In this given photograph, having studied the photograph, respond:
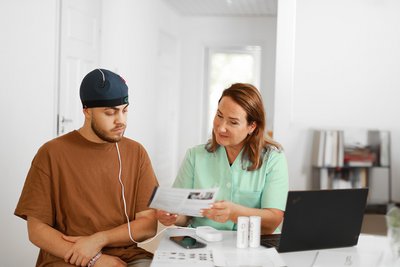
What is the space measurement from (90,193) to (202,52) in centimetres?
688

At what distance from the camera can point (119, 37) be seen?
19.1ft

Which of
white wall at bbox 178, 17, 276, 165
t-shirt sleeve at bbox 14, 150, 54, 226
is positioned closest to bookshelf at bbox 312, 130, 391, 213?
t-shirt sleeve at bbox 14, 150, 54, 226

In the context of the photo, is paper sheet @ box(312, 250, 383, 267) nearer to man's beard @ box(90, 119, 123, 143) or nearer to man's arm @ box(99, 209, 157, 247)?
man's arm @ box(99, 209, 157, 247)

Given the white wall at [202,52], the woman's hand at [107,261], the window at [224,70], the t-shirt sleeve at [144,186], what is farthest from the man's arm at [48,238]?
the window at [224,70]

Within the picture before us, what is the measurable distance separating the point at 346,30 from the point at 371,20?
22cm

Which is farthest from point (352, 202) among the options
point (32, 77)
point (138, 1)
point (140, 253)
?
point (138, 1)

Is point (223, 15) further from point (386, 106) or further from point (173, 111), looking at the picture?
point (386, 106)

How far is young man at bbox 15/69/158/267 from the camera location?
208cm

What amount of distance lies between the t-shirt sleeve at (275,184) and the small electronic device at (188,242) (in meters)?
0.43

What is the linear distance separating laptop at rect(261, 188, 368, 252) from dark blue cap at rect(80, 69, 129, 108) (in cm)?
72

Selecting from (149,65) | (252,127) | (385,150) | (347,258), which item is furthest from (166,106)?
(347,258)

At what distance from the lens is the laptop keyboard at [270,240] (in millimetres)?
2109

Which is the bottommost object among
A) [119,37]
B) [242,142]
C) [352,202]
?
[352,202]

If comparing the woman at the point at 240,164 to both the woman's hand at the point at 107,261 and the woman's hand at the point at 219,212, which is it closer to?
the woman's hand at the point at 219,212
